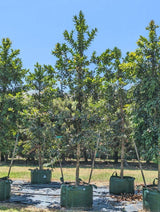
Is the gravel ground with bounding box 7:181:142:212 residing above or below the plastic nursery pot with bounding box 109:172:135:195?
below

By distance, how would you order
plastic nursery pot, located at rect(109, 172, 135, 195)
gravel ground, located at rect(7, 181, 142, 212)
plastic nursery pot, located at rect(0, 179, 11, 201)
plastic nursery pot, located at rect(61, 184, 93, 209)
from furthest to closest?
plastic nursery pot, located at rect(109, 172, 135, 195), plastic nursery pot, located at rect(0, 179, 11, 201), gravel ground, located at rect(7, 181, 142, 212), plastic nursery pot, located at rect(61, 184, 93, 209)

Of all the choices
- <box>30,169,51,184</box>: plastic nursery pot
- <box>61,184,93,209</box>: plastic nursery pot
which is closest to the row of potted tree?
<box>61,184,93,209</box>: plastic nursery pot

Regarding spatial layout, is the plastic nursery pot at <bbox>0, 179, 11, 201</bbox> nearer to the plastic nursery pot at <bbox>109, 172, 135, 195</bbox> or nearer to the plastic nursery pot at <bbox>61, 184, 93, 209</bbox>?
the plastic nursery pot at <bbox>61, 184, 93, 209</bbox>

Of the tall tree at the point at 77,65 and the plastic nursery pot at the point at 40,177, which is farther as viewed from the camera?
the plastic nursery pot at the point at 40,177

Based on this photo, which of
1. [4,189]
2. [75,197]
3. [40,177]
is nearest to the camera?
[75,197]

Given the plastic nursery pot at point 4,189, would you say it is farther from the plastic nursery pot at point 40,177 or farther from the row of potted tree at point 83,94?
the plastic nursery pot at point 40,177

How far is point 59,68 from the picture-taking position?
8.52 metres

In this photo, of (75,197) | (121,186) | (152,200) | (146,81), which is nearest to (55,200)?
(75,197)

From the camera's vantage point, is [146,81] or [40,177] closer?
[146,81]

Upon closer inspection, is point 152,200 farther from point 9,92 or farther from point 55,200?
point 9,92

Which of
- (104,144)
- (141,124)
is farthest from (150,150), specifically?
(104,144)

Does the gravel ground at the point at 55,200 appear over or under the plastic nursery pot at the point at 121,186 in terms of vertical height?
under

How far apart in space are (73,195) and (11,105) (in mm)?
4105

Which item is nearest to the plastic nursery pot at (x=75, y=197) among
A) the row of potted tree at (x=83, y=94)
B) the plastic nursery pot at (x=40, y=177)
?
the row of potted tree at (x=83, y=94)
